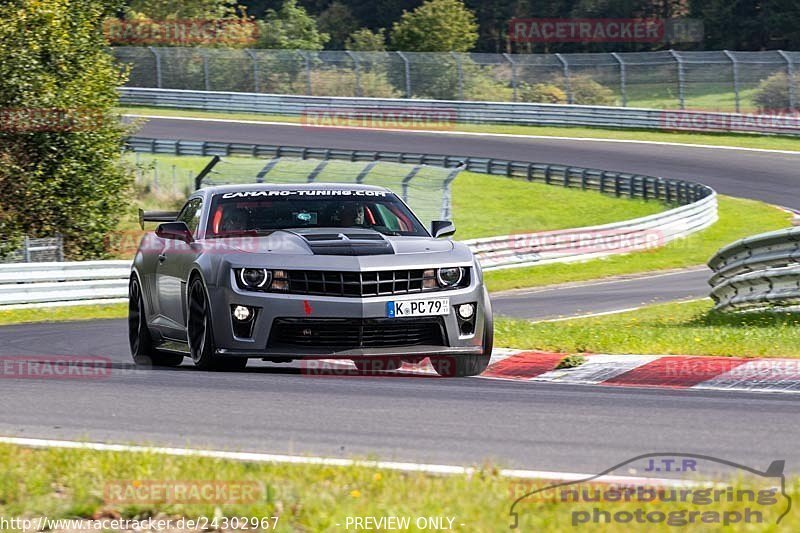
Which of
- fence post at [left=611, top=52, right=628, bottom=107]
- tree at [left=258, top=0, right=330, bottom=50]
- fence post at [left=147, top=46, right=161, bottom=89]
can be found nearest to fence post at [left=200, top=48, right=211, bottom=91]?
fence post at [left=147, top=46, right=161, bottom=89]

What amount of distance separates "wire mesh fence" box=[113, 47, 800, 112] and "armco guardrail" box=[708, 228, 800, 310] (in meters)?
33.6

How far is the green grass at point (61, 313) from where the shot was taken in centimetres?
2088

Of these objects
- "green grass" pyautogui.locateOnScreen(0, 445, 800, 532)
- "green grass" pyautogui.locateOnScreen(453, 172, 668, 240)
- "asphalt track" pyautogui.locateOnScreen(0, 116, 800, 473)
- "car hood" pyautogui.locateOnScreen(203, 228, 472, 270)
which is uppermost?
"car hood" pyautogui.locateOnScreen(203, 228, 472, 270)

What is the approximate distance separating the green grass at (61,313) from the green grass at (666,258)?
7524 millimetres

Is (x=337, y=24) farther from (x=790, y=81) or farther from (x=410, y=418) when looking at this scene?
(x=410, y=418)

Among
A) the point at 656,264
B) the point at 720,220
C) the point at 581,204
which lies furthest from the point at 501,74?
the point at 656,264

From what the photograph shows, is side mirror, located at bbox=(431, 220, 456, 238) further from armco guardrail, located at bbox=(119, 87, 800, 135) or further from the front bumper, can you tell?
armco guardrail, located at bbox=(119, 87, 800, 135)

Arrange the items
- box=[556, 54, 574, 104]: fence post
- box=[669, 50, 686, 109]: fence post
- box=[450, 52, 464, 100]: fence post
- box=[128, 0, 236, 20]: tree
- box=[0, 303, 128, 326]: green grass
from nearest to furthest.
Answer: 1. box=[0, 303, 128, 326]: green grass
2. box=[669, 50, 686, 109]: fence post
3. box=[556, 54, 574, 104]: fence post
4. box=[450, 52, 464, 100]: fence post
5. box=[128, 0, 236, 20]: tree

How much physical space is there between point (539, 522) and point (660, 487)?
711 millimetres

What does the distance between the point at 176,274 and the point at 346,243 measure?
1627mm

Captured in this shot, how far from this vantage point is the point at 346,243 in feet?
30.8

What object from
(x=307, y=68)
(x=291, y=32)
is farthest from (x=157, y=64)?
(x=291, y=32)

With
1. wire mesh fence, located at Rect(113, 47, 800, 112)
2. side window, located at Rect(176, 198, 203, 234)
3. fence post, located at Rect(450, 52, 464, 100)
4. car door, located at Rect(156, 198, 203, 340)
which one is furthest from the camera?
fence post, located at Rect(450, 52, 464, 100)

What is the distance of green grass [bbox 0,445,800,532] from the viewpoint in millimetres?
4676
